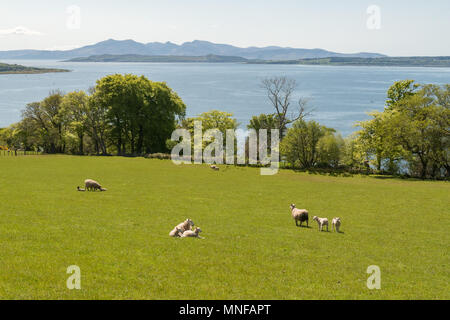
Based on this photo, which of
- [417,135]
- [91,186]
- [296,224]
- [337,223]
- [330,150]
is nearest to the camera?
[337,223]

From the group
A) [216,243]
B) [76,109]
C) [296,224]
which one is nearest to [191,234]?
[216,243]

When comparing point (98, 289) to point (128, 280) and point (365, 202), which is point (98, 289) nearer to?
point (128, 280)

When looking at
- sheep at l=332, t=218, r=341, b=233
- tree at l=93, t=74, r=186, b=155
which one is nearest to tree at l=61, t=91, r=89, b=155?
tree at l=93, t=74, r=186, b=155

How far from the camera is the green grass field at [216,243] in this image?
12.9m

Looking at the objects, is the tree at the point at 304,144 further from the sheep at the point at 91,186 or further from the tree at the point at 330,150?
the sheep at the point at 91,186

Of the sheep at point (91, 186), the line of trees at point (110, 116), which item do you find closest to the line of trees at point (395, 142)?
the line of trees at point (110, 116)

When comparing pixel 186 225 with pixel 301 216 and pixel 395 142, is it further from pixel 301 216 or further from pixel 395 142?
pixel 395 142

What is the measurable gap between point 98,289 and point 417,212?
85.9 feet

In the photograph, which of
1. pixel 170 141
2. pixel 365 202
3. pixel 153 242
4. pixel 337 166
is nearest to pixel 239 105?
pixel 170 141

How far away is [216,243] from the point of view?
18484 millimetres

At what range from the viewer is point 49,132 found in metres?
73.8
